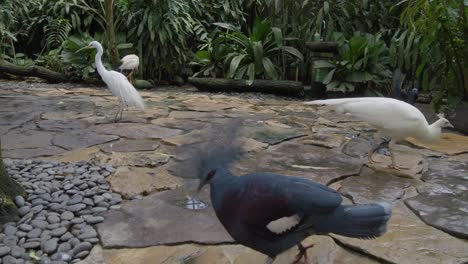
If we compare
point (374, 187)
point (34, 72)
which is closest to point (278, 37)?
point (34, 72)

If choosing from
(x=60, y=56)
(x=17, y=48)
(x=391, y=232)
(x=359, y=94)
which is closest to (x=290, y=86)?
(x=359, y=94)

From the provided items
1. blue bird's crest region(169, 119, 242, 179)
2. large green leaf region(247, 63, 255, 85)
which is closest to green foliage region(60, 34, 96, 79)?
Answer: large green leaf region(247, 63, 255, 85)

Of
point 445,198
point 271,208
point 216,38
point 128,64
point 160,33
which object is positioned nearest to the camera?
point 271,208

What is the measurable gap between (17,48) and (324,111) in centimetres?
699

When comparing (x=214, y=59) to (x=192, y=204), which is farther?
(x=214, y=59)

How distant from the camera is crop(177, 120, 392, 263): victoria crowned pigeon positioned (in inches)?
51.6

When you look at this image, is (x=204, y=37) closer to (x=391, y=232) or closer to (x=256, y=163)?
(x=256, y=163)

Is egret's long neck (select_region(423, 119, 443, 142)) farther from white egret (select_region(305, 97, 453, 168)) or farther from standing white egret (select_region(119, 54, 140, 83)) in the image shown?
standing white egret (select_region(119, 54, 140, 83))

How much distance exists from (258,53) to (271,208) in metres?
5.76

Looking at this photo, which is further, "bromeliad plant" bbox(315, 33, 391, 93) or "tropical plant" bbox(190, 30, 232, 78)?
"tropical plant" bbox(190, 30, 232, 78)

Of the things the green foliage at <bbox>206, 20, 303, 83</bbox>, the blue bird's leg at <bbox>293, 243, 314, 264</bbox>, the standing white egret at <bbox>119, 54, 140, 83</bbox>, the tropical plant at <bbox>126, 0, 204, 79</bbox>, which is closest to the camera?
the blue bird's leg at <bbox>293, 243, 314, 264</bbox>

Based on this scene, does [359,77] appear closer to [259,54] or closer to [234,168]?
[259,54]

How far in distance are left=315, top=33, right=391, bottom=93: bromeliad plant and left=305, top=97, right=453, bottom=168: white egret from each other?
3.31 m

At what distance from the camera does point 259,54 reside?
22.5 ft
